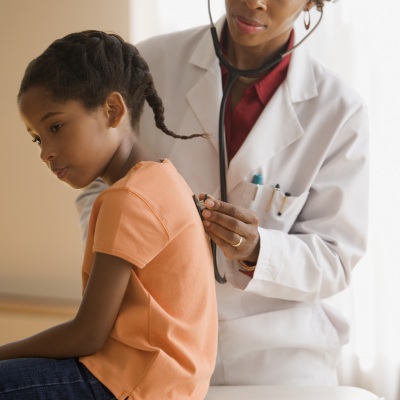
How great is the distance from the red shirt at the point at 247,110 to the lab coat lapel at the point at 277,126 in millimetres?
30

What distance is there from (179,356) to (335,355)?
2.05 ft

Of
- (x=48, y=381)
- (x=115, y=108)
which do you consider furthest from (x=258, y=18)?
(x=48, y=381)

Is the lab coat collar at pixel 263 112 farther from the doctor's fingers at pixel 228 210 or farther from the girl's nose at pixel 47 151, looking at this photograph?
the girl's nose at pixel 47 151

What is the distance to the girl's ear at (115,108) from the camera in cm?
131

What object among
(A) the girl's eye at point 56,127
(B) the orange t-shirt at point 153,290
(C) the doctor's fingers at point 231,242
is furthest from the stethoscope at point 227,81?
(A) the girl's eye at point 56,127

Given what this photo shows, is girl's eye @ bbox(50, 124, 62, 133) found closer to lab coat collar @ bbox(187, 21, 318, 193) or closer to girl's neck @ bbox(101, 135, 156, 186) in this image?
girl's neck @ bbox(101, 135, 156, 186)

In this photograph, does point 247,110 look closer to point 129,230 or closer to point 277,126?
point 277,126

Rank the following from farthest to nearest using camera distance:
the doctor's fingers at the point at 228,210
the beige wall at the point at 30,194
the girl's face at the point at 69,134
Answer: the beige wall at the point at 30,194, the doctor's fingers at the point at 228,210, the girl's face at the point at 69,134

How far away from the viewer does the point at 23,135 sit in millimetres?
2908

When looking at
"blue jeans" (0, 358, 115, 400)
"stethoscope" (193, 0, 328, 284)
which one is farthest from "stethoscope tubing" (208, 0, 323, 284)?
"blue jeans" (0, 358, 115, 400)

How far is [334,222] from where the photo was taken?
1.68 meters

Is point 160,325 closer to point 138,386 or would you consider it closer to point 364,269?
point 138,386

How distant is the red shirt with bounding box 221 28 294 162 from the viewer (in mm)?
1718

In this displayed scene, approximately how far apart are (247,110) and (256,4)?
0.25 metres
